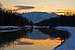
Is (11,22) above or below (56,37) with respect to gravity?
above

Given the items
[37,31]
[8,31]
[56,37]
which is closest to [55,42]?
[56,37]

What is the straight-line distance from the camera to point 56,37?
1.29m

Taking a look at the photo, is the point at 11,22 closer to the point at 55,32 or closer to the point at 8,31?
the point at 8,31

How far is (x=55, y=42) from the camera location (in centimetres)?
129

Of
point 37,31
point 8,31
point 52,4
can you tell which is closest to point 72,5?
point 52,4

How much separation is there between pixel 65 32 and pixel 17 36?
0.42 metres

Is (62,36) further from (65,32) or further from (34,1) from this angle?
(34,1)

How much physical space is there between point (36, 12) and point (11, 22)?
231 millimetres

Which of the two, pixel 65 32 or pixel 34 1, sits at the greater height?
pixel 34 1

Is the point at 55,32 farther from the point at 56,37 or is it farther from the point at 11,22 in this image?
the point at 11,22

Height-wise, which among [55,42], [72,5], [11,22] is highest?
[72,5]

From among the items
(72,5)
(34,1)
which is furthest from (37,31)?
(72,5)

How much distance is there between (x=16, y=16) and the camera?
1287 millimetres

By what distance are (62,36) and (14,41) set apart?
1.37 feet
